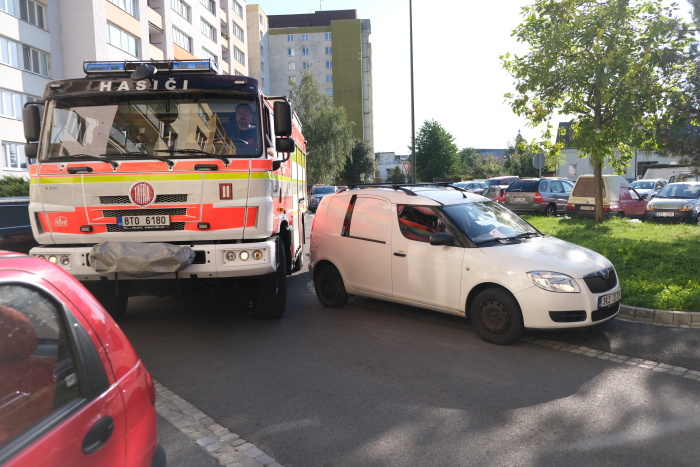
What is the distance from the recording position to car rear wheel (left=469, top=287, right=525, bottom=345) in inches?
235

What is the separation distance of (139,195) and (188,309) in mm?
2598

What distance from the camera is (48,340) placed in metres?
1.92

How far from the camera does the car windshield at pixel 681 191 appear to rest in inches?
773

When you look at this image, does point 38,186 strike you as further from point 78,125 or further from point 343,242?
point 343,242

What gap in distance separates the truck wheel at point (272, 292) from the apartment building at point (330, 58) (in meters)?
82.9

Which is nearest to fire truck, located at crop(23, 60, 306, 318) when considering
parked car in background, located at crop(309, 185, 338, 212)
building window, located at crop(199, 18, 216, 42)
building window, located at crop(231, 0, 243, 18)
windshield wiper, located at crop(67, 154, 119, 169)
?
windshield wiper, located at crop(67, 154, 119, 169)

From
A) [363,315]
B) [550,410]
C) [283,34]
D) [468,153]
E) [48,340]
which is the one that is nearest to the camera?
[48,340]

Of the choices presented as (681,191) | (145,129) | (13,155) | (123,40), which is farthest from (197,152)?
(123,40)

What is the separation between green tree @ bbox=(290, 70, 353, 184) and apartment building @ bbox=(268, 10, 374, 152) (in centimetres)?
2643

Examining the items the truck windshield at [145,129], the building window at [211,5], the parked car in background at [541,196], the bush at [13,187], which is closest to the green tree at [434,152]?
the building window at [211,5]

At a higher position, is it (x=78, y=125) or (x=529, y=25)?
(x=529, y=25)

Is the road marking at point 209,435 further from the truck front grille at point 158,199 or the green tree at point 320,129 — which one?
the green tree at point 320,129

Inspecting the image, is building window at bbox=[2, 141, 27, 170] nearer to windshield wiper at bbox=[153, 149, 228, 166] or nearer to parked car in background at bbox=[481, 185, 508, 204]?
parked car in background at bbox=[481, 185, 508, 204]

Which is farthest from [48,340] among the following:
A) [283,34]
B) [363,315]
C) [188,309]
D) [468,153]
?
[468,153]
